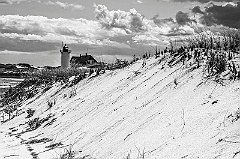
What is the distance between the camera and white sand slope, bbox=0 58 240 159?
455 centimetres

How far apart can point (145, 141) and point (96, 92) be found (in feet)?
20.0

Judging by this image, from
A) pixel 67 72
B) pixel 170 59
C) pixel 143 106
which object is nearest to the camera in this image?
pixel 143 106

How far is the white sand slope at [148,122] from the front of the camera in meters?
4.55

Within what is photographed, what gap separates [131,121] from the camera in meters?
6.54

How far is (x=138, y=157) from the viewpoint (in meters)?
4.66

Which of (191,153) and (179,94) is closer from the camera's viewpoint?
(191,153)

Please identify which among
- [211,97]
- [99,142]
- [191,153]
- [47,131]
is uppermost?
[211,97]

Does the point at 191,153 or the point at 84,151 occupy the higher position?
the point at 191,153

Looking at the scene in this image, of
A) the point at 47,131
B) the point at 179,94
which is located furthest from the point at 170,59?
the point at 47,131

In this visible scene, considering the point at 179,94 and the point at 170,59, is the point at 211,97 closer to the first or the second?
the point at 179,94

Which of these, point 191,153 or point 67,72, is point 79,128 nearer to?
point 191,153

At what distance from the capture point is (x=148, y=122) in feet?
19.6

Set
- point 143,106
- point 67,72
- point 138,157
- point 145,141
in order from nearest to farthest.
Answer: point 138,157
point 145,141
point 143,106
point 67,72

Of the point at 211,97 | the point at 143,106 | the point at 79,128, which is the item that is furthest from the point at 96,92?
the point at 211,97
